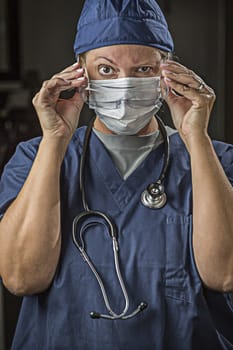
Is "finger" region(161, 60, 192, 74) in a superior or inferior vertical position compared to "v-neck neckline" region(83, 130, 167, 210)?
superior

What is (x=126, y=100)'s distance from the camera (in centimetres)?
104

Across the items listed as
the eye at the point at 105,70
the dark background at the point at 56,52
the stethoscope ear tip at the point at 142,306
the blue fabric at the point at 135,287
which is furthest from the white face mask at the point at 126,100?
the dark background at the point at 56,52

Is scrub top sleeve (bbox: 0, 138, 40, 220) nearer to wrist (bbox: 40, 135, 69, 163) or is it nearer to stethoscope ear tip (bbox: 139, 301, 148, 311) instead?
wrist (bbox: 40, 135, 69, 163)

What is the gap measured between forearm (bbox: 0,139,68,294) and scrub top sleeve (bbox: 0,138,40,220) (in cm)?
5

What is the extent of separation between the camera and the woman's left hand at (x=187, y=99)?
3.31 feet

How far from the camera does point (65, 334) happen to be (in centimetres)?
106

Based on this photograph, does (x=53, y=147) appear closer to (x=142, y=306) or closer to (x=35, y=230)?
(x=35, y=230)

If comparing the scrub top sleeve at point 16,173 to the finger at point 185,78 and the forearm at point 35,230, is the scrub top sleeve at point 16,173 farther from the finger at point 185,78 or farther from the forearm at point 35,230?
the finger at point 185,78

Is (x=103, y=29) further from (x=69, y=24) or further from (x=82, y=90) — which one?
(x=69, y=24)

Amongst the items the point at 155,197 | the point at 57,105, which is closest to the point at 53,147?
the point at 57,105

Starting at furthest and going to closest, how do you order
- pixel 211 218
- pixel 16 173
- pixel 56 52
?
1. pixel 56 52
2. pixel 16 173
3. pixel 211 218

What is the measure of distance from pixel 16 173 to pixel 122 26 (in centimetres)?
33

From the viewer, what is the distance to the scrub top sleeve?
1096 mm

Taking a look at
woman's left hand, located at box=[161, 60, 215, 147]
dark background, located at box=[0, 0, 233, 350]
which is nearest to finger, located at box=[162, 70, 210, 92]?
woman's left hand, located at box=[161, 60, 215, 147]
